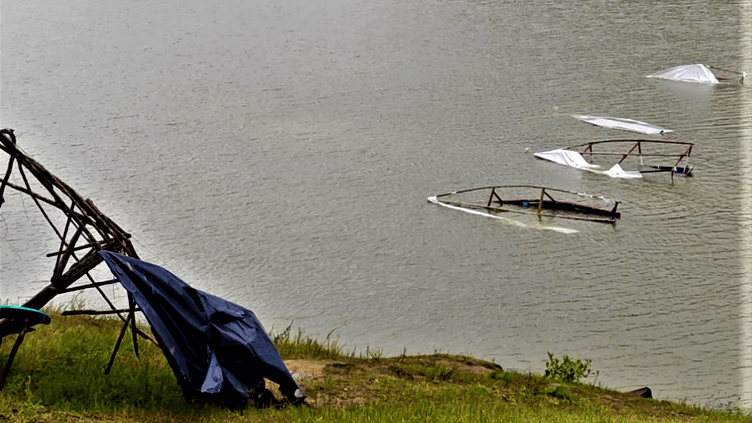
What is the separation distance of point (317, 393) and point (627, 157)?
26710mm

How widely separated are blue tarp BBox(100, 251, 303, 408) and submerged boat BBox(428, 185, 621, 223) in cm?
1903

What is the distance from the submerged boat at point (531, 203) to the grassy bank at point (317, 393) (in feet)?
47.4

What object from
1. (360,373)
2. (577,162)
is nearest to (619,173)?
(577,162)

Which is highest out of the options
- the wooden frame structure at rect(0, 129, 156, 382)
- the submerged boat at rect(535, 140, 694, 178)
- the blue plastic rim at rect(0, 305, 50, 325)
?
the wooden frame structure at rect(0, 129, 156, 382)

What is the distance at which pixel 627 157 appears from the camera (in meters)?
36.6

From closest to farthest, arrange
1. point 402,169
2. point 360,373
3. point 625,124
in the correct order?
point 360,373, point 402,169, point 625,124

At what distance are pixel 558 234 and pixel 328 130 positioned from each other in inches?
459

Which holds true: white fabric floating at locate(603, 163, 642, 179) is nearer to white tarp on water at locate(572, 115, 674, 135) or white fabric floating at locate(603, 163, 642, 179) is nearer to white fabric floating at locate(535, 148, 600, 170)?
white fabric floating at locate(535, 148, 600, 170)

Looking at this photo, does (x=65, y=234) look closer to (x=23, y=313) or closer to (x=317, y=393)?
(x=23, y=313)

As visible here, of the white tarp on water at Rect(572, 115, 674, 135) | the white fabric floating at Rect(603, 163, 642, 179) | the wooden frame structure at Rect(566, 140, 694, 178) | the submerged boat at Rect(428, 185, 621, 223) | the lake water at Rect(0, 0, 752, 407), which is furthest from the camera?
the white tarp on water at Rect(572, 115, 674, 135)

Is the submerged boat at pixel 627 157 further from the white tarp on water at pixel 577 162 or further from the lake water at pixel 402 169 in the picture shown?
the lake water at pixel 402 169

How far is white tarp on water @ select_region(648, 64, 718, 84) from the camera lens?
153 ft

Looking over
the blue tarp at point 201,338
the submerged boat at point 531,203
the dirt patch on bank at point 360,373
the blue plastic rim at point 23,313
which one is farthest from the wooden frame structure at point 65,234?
the submerged boat at point 531,203

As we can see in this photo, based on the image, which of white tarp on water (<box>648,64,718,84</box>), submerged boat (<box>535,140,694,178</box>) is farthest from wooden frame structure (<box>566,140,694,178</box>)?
white tarp on water (<box>648,64,718,84</box>)
